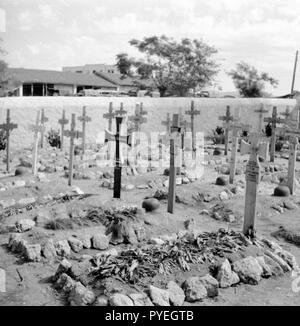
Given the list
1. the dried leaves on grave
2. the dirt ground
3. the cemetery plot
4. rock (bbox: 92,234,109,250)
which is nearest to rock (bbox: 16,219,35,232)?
the cemetery plot

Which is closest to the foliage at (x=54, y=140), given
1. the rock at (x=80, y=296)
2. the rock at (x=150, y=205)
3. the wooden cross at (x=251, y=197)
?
the rock at (x=150, y=205)

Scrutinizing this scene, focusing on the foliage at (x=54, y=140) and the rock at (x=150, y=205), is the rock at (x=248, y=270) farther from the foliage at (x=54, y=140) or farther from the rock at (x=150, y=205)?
the foliage at (x=54, y=140)

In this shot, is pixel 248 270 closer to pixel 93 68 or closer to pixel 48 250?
pixel 48 250

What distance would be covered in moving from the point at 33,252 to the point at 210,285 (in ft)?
8.43

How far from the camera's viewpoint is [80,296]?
5.57m

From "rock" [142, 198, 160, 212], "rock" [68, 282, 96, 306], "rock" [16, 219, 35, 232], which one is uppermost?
"rock" [142, 198, 160, 212]

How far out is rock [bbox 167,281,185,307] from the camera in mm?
5652

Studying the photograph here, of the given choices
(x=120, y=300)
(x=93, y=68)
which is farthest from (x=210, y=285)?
(x=93, y=68)

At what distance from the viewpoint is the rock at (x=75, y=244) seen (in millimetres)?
7328

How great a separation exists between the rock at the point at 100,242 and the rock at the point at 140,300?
6.53 ft

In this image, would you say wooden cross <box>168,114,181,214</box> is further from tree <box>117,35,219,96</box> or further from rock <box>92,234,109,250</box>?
tree <box>117,35,219,96</box>

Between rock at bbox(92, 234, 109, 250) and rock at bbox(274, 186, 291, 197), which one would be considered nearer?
rock at bbox(92, 234, 109, 250)

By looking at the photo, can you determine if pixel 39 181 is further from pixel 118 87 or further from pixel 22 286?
pixel 118 87

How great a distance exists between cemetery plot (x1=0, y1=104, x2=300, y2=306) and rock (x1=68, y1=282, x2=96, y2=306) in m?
0.01
